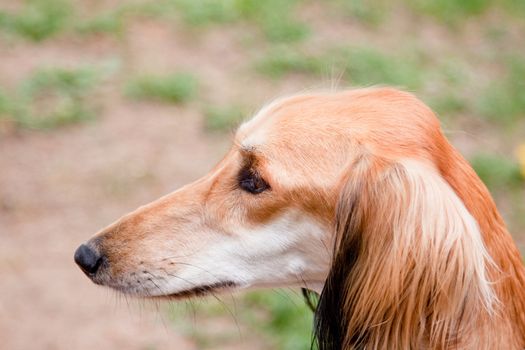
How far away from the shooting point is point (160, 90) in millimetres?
7145

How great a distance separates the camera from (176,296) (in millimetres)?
3295

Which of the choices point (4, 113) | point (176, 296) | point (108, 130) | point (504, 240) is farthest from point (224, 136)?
point (504, 240)

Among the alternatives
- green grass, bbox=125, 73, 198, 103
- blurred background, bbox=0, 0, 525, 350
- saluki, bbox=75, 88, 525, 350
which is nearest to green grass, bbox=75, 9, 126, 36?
blurred background, bbox=0, 0, 525, 350

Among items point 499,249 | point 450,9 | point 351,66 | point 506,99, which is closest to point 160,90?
point 351,66

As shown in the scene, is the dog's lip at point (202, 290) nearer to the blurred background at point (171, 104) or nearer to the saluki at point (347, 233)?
the saluki at point (347, 233)

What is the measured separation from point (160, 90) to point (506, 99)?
3212mm

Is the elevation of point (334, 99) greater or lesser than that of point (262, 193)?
greater

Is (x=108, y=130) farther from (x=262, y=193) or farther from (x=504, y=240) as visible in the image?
(x=504, y=240)

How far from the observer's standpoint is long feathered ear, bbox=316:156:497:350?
2766 mm

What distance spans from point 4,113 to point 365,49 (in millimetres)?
3406

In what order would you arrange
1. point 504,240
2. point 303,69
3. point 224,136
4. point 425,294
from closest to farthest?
point 425,294 < point 504,240 < point 224,136 < point 303,69

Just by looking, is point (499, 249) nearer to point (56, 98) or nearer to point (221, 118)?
point (221, 118)

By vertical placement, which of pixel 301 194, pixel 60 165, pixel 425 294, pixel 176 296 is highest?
pixel 301 194

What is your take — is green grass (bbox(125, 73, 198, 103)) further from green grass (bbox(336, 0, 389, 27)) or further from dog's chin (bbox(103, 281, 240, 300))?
dog's chin (bbox(103, 281, 240, 300))
